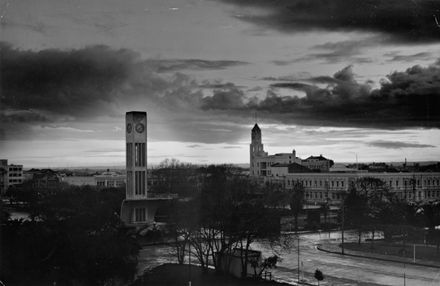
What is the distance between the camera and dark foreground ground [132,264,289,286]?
4078mm

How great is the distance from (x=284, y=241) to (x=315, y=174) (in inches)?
111

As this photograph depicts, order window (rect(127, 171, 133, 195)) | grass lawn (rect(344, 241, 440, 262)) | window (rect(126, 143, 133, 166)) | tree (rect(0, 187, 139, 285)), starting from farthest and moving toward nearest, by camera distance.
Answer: grass lawn (rect(344, 241, 440, 262)) → window (rect(127, 171, 133, 195)) → window (rect(126, 143, 133, 166)) → tree (rect(0, 187, 139, 285))

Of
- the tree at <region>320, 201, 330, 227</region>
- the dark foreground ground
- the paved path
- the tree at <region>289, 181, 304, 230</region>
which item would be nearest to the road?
the paved path

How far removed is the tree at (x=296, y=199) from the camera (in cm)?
593

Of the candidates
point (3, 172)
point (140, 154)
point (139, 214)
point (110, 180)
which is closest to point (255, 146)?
point (140, 154)

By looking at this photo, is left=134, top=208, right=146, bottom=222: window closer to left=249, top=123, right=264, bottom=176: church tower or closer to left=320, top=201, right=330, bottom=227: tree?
left=249, top=123, right=264, bottom=176: church tower

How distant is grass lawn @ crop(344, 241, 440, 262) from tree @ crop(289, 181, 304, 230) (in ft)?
2.22

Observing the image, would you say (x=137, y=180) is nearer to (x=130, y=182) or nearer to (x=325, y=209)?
(x=130, y=182)

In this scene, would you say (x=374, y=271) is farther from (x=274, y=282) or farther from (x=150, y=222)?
(x=150, y=222)

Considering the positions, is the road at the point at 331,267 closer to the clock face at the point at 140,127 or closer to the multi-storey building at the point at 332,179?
the clock face at the point at 140,127

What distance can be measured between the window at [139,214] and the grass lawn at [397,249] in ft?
6.98

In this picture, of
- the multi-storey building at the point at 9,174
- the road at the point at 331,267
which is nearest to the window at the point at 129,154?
the road at the point at 331,267

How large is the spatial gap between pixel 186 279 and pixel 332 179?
4034mm

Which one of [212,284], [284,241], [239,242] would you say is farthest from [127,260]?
[284,241]
